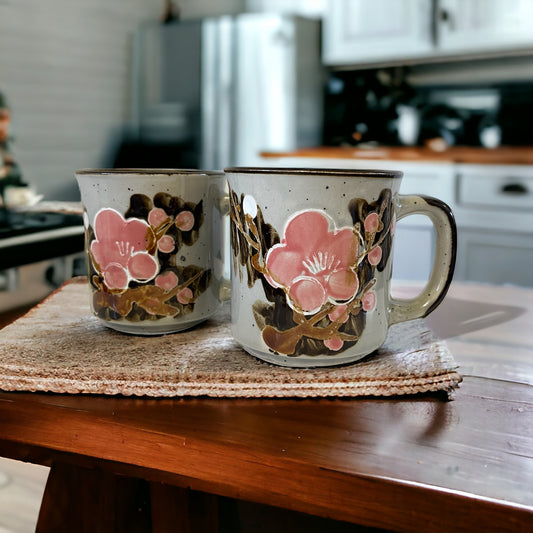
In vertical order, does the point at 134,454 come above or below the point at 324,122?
below

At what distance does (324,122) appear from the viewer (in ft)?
9.38

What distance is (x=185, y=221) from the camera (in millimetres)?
432

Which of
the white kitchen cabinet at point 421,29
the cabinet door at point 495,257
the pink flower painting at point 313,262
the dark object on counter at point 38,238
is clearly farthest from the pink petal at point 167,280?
the white kitchen cabinet at point 421,29

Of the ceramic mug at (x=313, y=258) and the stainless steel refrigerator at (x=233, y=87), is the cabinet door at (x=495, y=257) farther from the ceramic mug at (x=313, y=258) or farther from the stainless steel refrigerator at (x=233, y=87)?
the ceramic mug at (x=313, y=258)

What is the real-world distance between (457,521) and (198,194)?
291 mm

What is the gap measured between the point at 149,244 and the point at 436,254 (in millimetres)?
221

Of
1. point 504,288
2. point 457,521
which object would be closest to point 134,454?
point 457,521

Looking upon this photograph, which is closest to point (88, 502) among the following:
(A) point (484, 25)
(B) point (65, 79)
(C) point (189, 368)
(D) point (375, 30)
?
(C) point (189, 368)

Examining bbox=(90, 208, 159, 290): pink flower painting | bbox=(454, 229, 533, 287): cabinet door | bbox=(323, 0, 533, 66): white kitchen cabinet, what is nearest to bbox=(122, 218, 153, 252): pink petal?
bbox=(90, 208, 159, 290): pink flower painting

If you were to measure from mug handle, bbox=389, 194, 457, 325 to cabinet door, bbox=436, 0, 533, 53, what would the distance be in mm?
2054

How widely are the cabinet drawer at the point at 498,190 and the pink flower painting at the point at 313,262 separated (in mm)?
1706

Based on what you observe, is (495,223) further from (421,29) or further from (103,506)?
(103,506)

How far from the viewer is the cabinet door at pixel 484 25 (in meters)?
2.08

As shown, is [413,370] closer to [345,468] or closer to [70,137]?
[345,468]
